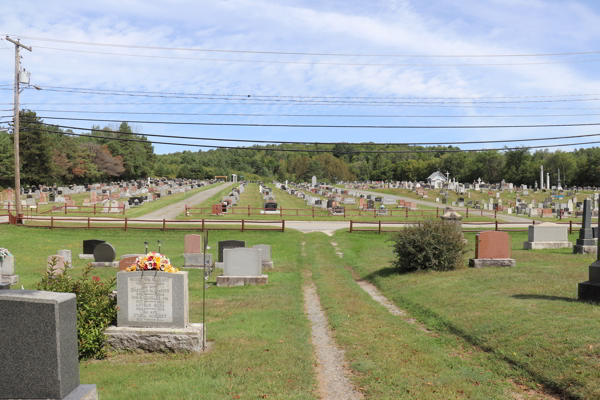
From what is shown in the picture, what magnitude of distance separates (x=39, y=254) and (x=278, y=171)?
167 meters

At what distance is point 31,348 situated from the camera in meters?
5.27

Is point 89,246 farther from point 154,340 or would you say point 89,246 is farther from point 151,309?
point 154,340

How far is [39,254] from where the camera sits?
924 inches

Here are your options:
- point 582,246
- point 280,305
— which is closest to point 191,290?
point 280,305

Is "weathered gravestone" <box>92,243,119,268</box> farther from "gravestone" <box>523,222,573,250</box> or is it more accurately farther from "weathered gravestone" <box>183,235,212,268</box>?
"gravestone" <box>523,222,573,250</box>

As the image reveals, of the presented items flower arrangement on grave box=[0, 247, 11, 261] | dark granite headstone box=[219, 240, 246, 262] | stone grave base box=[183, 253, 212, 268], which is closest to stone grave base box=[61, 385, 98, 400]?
flower arrangement on grave box=[0, 247, 11, 261]

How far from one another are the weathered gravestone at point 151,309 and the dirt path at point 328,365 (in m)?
2.22

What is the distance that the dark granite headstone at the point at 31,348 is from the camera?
5246 millimetres

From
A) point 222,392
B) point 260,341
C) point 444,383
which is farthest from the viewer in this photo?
point 260,341

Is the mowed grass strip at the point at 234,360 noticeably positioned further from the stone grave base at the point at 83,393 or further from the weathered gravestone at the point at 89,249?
the weathered gravestone at the point at 89,249

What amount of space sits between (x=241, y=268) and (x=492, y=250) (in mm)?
8488

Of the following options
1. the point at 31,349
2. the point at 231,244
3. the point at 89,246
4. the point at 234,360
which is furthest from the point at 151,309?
the point at 89,246

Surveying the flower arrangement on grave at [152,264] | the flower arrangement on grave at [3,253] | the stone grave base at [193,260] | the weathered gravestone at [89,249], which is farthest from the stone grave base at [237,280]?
the weathered gravestone at [89,249]

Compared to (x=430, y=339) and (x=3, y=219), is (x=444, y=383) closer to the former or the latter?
(x=430, y=339)
